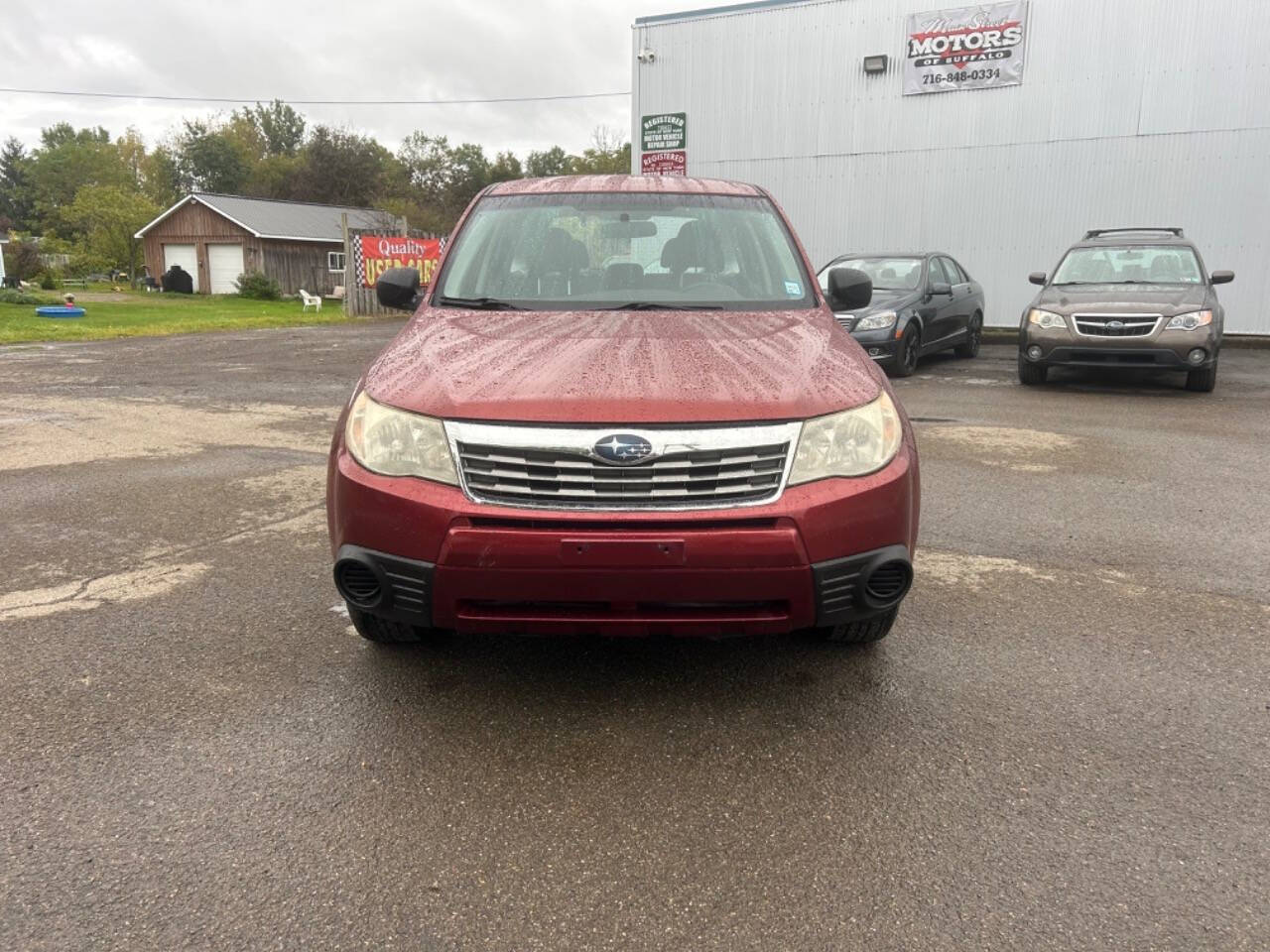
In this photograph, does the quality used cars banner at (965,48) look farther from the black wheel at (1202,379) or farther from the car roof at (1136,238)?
the black wheel at (1202,379)

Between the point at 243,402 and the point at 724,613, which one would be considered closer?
the point at 724,613

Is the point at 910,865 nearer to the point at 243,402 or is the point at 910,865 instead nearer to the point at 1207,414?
the point at 1207,414

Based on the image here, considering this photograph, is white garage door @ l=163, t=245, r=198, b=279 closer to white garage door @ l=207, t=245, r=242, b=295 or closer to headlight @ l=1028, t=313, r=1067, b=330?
white garage door @ l=207, t=245, r=242, b=295

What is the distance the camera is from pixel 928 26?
57.0ft

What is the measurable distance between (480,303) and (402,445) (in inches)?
46.7

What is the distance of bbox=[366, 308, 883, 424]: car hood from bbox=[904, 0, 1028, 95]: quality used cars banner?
16227mm

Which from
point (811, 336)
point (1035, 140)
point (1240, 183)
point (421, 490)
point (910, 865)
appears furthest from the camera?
point (1035, 140)

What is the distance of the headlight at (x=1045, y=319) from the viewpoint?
9703 millimetres

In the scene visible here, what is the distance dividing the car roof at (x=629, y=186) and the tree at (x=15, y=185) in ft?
330

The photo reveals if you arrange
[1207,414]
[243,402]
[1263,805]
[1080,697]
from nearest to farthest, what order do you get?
[1263,805]
[1080,697]
[1207,414]
[243,402]

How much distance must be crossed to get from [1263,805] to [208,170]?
87571 millimetres

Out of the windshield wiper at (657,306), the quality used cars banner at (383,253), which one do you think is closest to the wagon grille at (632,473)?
the windshield wiper at (657,306)

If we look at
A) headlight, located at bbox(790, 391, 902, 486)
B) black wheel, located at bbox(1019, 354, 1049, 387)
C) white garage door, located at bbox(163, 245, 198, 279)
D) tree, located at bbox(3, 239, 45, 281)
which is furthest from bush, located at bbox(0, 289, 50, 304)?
headlight, located at bbox(790, 391, 902, 486)

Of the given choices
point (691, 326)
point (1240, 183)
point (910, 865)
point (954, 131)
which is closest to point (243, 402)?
point (691, 326)
